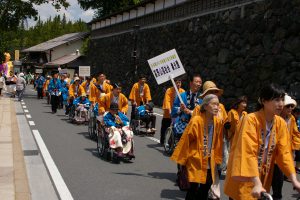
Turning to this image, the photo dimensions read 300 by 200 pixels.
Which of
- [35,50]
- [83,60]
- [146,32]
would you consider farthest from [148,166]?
[35,50]

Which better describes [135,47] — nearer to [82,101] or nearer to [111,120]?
[82,101]

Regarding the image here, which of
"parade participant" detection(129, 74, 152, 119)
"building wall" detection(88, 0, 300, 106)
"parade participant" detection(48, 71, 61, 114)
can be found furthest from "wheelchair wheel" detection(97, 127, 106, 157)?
"parade participant" detection(48, 71, 61, 114)

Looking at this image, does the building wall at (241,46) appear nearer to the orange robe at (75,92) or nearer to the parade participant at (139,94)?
the parade participant at (139,94)

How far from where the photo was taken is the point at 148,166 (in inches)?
360

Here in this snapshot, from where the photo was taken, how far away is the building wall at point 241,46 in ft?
47.2

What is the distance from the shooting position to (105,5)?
5241 cm

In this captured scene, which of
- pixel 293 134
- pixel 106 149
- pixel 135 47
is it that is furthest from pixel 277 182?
pixel 135 47

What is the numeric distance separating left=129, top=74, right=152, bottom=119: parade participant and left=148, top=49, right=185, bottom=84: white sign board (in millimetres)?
5412

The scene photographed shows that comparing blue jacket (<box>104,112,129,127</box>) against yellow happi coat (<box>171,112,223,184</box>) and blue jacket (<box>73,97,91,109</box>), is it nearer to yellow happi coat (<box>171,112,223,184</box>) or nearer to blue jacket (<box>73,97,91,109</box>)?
yellow happi coat (<box>171,112,223,184</box>)

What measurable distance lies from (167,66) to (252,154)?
17.8 feet

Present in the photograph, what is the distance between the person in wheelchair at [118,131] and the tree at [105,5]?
4087 cm

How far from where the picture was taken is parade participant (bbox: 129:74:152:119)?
14305 mm

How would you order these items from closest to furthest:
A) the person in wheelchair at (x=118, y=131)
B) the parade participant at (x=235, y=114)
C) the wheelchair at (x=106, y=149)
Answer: the parade participant at (x=235, y=114), the person in wheelchair at (x=118, y=131), the wheelchair at (x=106, y=149)

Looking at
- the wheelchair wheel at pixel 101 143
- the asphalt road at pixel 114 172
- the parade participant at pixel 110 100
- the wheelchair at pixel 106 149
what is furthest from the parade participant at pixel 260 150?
the parade participant at pixel 110 100
